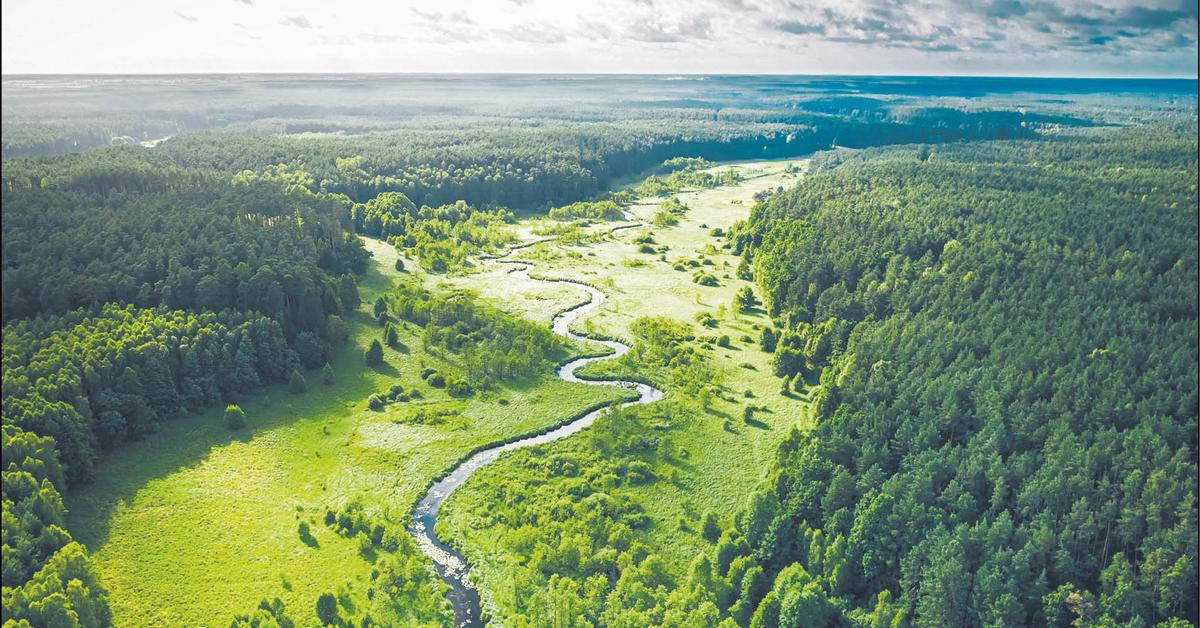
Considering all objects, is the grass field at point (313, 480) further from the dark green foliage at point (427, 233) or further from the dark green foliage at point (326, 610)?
the dark green foliage at point (427, 233)

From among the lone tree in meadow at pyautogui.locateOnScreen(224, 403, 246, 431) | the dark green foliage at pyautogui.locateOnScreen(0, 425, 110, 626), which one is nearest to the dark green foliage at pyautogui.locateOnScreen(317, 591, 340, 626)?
the dark green foliage at pyautogui.locateOnScreen(0, 425, 110, 626)

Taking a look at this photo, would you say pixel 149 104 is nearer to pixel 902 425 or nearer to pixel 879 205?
pixel 879 205

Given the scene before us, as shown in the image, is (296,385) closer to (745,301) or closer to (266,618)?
(266,618)

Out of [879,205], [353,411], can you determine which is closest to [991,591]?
[353,411]

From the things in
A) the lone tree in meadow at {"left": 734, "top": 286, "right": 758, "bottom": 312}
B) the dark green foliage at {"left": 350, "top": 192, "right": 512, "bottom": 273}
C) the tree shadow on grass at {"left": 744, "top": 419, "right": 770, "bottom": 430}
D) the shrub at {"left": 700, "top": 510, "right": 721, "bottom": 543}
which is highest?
the dark green foliage at {"left": 350, "top": 192, "right": 512, "bottom": 273}

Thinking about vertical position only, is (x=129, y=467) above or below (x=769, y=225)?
below

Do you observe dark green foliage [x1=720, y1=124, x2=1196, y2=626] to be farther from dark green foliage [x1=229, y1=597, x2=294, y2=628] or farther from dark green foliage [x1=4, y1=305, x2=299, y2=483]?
dark green foliage [x1=4, y1=305, x2=299, y2=483]
